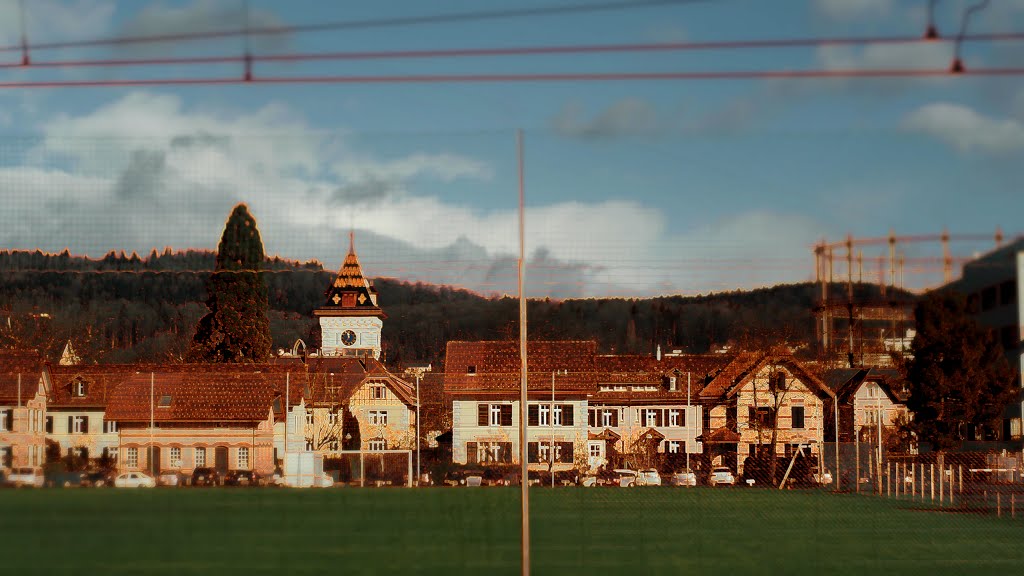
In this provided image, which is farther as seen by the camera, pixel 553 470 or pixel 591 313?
pixel 553 470

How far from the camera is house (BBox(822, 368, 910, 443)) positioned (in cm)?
2345

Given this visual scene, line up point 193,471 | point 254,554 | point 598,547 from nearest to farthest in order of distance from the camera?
point 254,554 → point 598,547 → point 193,471

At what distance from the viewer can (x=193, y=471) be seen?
2611 cm

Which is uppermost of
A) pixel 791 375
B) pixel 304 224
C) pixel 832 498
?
pixel 304 224

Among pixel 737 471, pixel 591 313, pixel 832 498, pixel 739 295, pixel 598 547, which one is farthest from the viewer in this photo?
pixel 737 471

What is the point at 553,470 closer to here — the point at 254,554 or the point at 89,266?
the point at 89,266

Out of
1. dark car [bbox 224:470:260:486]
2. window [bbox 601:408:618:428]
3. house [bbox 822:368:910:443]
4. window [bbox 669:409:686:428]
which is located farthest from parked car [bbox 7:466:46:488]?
house [bbox 822:368:910:443]

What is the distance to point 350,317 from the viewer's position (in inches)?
1035

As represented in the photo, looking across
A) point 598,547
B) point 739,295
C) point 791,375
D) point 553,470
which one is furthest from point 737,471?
point 598,547

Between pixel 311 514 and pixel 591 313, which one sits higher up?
pixel 591 313

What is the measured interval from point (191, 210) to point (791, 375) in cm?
1446

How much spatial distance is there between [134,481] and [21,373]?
454cm

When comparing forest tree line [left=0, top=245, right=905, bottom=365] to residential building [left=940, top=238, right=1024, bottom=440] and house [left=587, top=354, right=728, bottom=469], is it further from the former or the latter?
residential building [left=940, top=238, right=1024, bottom=440]

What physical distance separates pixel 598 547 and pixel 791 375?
44.3 feet
